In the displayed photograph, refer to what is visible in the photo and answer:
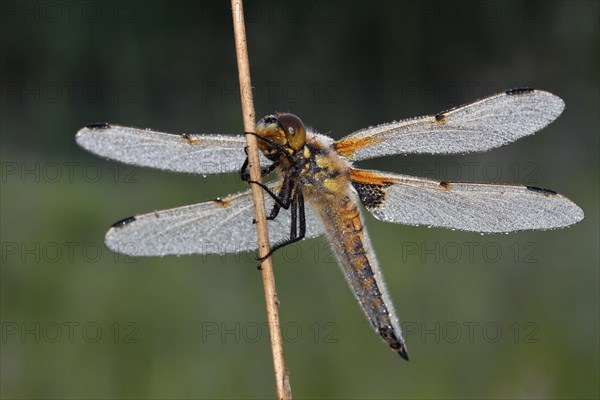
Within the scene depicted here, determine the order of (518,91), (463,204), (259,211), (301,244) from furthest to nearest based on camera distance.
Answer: (301,244), (463,204), (518,91), (259,211)

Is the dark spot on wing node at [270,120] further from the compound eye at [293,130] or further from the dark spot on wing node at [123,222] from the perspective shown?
the dark spot on wing node at [123,222]

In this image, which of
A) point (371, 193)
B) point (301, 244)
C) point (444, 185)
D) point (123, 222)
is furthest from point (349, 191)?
point (301, 244)

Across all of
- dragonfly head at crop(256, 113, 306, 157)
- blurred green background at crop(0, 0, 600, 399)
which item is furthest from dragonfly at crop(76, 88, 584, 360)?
blurred green background at crop(0, 0, 600, 399)

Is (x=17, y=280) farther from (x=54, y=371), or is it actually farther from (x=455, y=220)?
(x=455, y=220)

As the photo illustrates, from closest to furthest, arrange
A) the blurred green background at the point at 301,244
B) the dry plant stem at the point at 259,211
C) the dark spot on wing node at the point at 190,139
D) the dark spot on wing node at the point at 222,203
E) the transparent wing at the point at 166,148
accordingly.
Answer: the dry plant stem at the point at 259,211 → the transparent wing at the point at 166,148 → the dark spot on wing node at the point at 190,139 → the dark spot on wing node at the point at 222,203 → the blurred green background at the point at 301,244

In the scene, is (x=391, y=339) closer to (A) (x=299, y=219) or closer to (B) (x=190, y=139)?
(A) (x=299, y=219)

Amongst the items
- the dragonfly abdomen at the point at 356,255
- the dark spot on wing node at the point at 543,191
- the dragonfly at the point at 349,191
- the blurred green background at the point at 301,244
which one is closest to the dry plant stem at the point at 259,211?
the dragonfly at the point at 349,191
